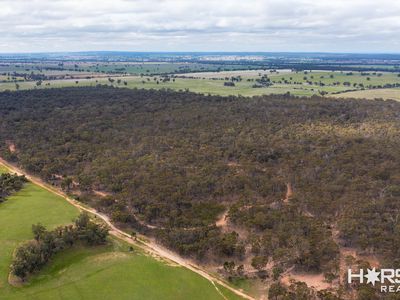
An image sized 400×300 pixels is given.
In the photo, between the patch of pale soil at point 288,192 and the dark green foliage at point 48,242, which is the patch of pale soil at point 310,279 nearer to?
the patch of pale soil at point 288,192

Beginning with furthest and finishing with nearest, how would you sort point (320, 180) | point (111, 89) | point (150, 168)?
point (111, 89)
point (150, 168)
point (320, 180)

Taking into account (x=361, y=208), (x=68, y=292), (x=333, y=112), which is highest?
(x=333, y=112)

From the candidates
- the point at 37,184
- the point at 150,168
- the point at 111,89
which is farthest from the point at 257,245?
the point at 111,89

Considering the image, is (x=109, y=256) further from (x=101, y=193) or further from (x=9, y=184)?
(x=9, y=184)

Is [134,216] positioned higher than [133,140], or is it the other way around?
[133,140]

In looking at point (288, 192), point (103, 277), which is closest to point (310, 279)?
point (288, 192)

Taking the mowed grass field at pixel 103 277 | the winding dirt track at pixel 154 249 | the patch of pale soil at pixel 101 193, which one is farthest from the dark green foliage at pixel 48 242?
the patch of pale soil at pixel 101 193

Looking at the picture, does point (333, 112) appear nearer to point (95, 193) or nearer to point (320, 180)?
point (320, 180)
